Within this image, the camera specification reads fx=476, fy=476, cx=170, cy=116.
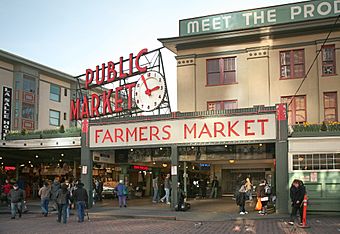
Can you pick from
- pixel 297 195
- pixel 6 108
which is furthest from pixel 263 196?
pixel 6 108

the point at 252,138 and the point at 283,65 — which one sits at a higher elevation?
the point at 283,65

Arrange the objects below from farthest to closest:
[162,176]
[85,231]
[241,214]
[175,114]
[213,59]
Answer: [162,176] → [213,59] → [175,114] → [241,214] → [85,231]

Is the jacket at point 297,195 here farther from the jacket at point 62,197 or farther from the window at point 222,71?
the window at point 222,71

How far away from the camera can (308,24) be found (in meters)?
27.3

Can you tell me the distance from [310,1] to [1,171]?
2472cm

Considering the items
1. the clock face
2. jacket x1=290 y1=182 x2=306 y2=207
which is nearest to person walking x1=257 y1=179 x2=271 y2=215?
jacket x1=290 y1=182 x2=306 y2=207

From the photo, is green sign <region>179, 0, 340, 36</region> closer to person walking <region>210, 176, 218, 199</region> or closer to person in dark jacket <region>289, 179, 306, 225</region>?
person walking <region>210, 176, 218, 199</region>

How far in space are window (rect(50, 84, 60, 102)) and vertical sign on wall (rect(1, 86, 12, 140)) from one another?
7.49m

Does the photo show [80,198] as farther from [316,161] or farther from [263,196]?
[316,161]

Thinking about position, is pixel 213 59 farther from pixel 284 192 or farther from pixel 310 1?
pixel 284 192

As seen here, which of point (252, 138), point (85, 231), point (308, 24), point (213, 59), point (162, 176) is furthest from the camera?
point (162, 176)

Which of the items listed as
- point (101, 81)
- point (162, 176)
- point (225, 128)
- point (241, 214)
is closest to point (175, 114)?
point (225, 128)

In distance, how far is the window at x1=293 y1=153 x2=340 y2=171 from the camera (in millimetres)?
21375

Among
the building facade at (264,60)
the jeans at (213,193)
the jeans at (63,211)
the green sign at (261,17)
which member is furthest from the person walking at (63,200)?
the jeans at (213,193)
